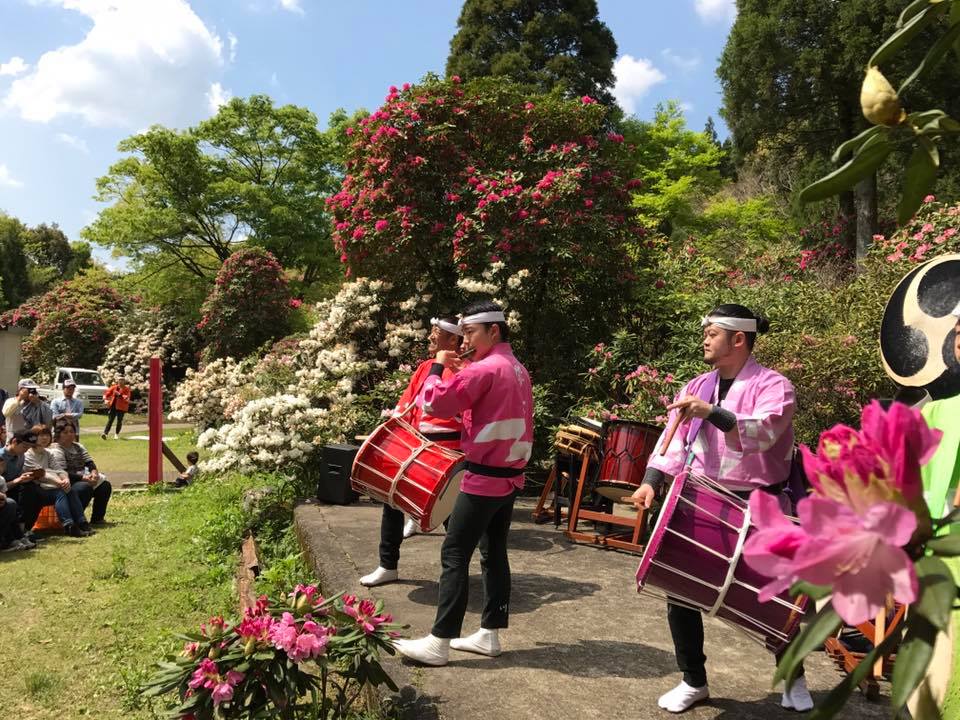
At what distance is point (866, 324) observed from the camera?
7059 mm

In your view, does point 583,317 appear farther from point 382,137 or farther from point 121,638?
point 121,638

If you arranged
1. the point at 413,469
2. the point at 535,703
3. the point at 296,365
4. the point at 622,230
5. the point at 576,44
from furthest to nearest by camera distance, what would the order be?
the point at 576,44
the point at 296,365
the point at 622,230
the point at 413,469
the point at 535,703

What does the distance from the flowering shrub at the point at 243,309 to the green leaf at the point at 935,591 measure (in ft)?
63.3

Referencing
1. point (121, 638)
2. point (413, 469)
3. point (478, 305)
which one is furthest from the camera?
point (121, 638)

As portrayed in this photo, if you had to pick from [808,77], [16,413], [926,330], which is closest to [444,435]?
[926,330]

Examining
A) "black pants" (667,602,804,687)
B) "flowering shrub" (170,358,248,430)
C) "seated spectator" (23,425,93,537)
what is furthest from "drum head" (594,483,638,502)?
"flowering shrub" (170,358,248,430)

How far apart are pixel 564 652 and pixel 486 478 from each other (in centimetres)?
92

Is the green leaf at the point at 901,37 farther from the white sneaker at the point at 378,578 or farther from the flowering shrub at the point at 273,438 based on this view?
the flowering shrub at the point at 273,438

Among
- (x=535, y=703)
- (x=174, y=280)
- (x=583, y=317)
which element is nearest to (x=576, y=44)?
(x=174, y=280)

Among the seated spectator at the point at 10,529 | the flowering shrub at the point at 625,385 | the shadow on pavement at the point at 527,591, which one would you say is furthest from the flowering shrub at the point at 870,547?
the seated spectator at the point at 10,529

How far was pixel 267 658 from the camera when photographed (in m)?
2.64

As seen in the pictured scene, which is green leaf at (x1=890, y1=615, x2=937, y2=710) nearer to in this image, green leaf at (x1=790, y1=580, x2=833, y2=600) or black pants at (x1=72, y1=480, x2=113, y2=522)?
green leaf at (x1=790, y1=580, x2=833, y2=600)

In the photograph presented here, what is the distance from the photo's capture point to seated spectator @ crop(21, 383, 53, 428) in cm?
1002

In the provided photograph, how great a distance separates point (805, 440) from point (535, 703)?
462cm
